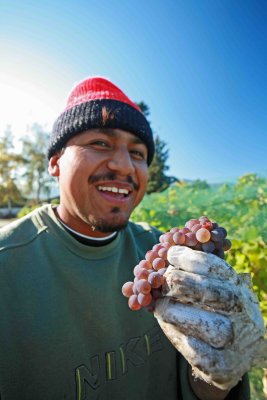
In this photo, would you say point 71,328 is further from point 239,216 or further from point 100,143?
point 239,216

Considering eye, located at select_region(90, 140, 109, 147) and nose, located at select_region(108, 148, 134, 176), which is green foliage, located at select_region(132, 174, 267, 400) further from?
eye, located at select_region(90, 140, 109, 147)

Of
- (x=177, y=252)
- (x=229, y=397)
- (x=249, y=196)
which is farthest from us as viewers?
(x=249, y=196)

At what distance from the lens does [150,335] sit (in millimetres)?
1877

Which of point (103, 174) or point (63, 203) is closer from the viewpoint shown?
point (103, 174)

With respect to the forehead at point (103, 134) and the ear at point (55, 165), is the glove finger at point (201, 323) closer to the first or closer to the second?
the forehead at point (103, 134)

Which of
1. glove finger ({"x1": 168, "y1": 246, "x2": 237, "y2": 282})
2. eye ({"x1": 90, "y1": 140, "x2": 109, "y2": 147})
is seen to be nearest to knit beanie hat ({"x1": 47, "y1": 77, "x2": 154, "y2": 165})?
eye ({"x1": 90, "y1": 140, "x2": 109, "y2": 147})

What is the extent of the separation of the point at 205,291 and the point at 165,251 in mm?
288

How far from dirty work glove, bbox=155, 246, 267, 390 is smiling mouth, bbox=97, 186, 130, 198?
2.73ft

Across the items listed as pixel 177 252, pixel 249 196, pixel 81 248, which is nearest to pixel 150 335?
pixel 81 248

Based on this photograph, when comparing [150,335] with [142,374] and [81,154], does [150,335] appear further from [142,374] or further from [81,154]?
[81,154]

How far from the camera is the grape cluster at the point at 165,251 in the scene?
1.11 meters

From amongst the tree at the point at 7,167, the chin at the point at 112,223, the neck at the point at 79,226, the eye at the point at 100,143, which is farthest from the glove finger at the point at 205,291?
the tree at the point at 7,167

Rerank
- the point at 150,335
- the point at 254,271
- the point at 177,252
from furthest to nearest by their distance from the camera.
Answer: the point at 254,271, the point at 150,335, the point at 177,252

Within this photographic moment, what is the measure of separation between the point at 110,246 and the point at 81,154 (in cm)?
68
